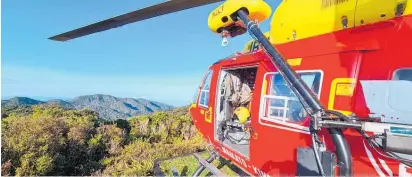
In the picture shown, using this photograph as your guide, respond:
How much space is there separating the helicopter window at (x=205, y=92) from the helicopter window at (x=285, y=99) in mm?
2560

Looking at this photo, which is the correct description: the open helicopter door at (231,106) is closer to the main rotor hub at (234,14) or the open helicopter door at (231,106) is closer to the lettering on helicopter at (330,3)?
the main rotor hub at (234,14)

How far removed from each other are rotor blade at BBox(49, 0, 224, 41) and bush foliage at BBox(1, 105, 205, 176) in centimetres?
482

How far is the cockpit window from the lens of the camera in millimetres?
2403

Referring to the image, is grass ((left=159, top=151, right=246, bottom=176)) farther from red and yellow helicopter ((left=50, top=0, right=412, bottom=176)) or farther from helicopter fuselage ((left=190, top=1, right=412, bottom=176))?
helicopter fuselage ((left=190, top=1, right=412, bottom=176))

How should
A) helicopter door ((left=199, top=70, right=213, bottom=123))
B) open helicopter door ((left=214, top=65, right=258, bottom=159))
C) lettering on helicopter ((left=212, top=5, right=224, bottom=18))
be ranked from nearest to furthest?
lettering on helicopter ((left=212, top=5, right=224, bottom=18))
open helicopter door ((left=214, top=65, right=258, bottom=159))
helicopter door ((left=199, top=70, right=213, bottom=123))

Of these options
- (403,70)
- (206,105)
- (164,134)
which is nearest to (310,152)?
(403,70)

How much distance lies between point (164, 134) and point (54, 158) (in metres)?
5.09

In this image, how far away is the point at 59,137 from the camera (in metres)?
9.30

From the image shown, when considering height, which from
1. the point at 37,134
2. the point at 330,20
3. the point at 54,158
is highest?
the point at 330,20

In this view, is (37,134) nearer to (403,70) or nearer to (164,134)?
(164,134)

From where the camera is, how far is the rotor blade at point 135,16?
3.63 meters

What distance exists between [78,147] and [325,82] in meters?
9.39

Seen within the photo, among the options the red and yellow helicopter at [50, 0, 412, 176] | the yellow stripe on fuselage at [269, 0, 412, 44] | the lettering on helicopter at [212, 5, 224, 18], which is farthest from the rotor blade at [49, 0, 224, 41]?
the yellow stripe on fuselage at [269, 0, 412, 44]

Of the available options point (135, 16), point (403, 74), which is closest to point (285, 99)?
point (403, 74)
